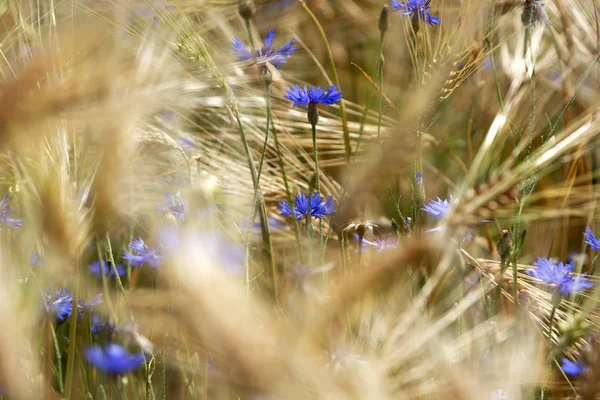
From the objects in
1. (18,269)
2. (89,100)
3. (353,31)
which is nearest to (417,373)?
(89,100)

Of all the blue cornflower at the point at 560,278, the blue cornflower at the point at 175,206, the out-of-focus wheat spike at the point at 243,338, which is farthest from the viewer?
the blue cornflower at the point at 175,206

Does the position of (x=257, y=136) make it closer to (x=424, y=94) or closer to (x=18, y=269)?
(x=18, y=269)

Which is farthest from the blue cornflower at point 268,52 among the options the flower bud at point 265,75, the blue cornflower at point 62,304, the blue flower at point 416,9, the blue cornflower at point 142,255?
the blue cornflower at point 62,304

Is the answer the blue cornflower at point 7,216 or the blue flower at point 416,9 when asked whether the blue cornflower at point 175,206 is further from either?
the blue flower at point 416,9

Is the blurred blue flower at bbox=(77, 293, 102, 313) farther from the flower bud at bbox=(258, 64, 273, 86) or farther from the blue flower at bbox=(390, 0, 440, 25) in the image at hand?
the blue flower at bbox=(390, 0, 440, 25)

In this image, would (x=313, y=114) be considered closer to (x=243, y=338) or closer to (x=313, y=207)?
(x=313, y=207)

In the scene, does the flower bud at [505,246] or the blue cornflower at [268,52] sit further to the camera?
the blue cornflower at [268,52]

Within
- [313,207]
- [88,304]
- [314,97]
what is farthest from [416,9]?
[88,304]
